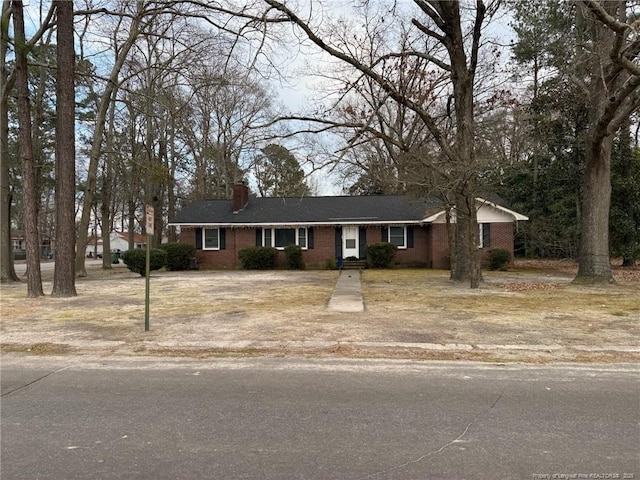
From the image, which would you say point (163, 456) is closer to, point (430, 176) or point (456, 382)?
point (456, 382)

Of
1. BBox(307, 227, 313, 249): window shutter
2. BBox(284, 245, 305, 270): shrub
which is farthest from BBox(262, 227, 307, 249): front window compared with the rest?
BBox(284, 245, 305, 270): shrub

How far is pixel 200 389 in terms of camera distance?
5477 millimetres

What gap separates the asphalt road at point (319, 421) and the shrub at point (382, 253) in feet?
65.9

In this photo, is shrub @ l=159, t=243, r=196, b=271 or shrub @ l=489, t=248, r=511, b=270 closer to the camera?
shrub @ l=489, t=248, r=511, b=270

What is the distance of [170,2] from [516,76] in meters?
14.3

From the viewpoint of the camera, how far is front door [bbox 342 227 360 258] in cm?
2797

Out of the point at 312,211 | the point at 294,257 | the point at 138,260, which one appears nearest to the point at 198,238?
the point at 138,260

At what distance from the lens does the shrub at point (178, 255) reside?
27.1 meters

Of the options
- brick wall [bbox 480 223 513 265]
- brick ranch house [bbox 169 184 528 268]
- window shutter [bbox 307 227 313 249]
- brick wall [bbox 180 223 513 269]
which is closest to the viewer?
brick wall [bbox 480 223 513 265]

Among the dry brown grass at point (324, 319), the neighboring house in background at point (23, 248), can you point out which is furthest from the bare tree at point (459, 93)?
the neighboring house in background at point (23, 248)

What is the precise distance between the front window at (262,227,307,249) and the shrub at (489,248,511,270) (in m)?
10.5

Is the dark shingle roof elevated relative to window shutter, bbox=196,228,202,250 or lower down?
elevated

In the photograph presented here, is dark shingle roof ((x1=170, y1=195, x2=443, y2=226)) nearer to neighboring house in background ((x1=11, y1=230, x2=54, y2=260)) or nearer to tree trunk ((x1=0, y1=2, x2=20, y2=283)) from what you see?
tree trunk ((x1=0, y1=2, x2=20, y2=283))

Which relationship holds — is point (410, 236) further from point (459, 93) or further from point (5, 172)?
point (5, 172)
